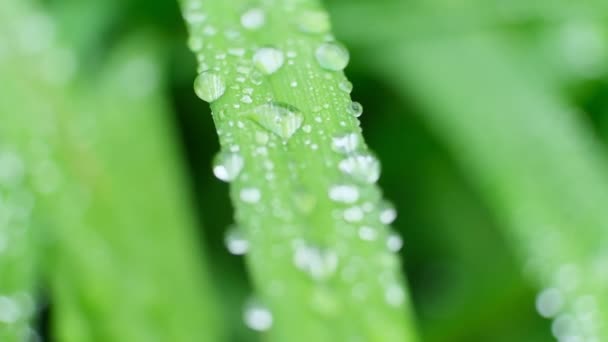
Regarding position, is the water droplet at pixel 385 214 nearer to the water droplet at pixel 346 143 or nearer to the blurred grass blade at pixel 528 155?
the water droplet at pixel 346 143

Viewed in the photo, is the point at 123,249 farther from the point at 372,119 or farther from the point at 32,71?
the point at 372,119

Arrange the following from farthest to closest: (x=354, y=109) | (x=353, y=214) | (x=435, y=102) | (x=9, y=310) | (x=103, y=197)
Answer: (x=435, y=102) < (x=103, y=197) < (x=9, y=310) < (x=353, y=214) < (x=354, y=109)

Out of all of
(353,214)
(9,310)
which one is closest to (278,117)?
(353,214)

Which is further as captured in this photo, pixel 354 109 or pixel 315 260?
pixel 315 260

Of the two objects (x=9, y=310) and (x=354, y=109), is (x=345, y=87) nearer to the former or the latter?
(x=354, y=109)

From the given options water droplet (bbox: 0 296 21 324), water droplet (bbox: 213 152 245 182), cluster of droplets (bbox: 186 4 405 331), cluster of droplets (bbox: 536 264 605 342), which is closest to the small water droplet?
cluster of droplets (bbox: 186 4 405 331)

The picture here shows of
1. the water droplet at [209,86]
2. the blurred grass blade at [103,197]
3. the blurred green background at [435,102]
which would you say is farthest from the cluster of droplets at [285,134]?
the blurred green background at [435,102]
